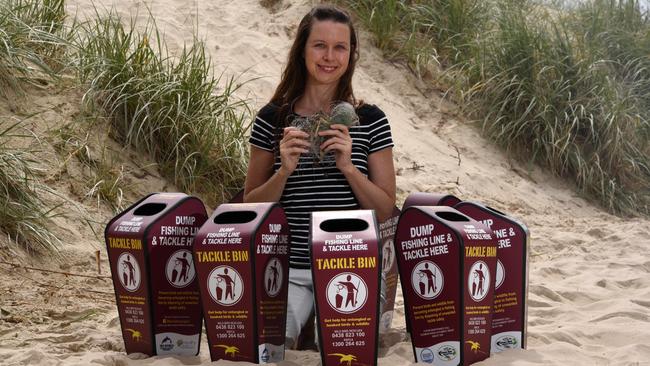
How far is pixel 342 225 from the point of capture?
321 centimetres

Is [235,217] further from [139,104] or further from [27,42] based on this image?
[27,42]

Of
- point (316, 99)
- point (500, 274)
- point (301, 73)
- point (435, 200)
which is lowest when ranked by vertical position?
point (500, 274)

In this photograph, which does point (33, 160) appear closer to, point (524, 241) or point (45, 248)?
point (45, 248)

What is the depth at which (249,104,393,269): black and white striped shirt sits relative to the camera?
11.7 ft

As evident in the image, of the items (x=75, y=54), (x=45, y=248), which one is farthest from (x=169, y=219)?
(x=75, y=54)

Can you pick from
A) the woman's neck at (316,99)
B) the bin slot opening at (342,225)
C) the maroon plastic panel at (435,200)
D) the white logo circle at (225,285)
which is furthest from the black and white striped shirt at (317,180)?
the white logo circle at (225,285)

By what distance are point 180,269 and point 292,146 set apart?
0.59 metres

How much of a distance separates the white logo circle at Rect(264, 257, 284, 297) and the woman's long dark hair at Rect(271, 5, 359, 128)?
71cm

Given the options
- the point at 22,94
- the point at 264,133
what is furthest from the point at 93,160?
the point at 264,133

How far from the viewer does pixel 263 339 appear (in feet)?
10.2

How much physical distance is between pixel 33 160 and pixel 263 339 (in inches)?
94.5

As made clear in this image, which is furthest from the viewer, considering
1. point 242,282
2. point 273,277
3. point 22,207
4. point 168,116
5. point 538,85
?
point 538,85

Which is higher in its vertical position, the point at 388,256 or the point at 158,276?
the point at 158,276

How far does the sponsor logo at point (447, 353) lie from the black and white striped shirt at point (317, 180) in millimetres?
718
